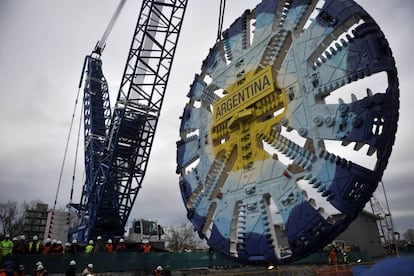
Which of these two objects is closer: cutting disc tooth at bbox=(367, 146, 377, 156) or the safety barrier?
cutting disc tooth at bbox=(367, 146, 377, 156)

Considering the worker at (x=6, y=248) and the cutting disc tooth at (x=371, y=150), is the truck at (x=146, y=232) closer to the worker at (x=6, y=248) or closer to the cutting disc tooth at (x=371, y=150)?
the worker at (x=6, y=248)

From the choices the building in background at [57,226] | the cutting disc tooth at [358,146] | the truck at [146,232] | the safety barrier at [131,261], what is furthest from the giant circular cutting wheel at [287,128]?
the building in background at [57,226]

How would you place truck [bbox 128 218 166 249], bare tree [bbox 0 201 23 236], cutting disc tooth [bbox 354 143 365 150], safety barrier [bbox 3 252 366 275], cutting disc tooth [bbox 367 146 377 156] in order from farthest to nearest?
bare tree [bbox 0 201 23 236]
truck [bbox 128 218 166 249]
safety barrier [bbox 3 252 366 275]
cutting disc tooth [bbox 354 143 365 150]
cutting disc tooth [bbox 367 146 377 156]

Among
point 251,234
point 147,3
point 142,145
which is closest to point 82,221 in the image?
point 142,145

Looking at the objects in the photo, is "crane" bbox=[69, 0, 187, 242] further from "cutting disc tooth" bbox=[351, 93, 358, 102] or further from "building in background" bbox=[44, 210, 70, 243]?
"cutting disc tooth" bbox=[351, 93, 358, 102]

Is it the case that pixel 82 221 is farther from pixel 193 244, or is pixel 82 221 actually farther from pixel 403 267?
pixel 193 244

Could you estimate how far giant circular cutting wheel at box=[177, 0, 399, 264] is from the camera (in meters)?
5.98

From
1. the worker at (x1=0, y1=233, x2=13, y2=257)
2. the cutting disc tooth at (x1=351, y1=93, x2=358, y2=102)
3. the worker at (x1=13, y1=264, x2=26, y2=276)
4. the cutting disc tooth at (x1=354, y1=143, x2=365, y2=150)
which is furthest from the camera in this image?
the worker at (x1=0, y1=233, x2=13, y2=257)

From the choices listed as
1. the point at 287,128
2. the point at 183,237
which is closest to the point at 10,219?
the point at 183,237

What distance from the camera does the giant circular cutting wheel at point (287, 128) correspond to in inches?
235

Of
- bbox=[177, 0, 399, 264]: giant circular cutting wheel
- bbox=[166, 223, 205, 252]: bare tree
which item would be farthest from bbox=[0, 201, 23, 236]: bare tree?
bbox=[177, 0, 399, 264]: giant circular cutting wheel

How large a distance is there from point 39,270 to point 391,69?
13307 millimetres

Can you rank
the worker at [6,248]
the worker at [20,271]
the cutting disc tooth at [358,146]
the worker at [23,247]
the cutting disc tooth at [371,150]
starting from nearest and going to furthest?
the cutting disc tooth at [371,150], the cutting disc tooth at [358,146], the worker at [20,271], the worker at [6,248], the worker at [23,247]

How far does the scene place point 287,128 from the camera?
7.50m
